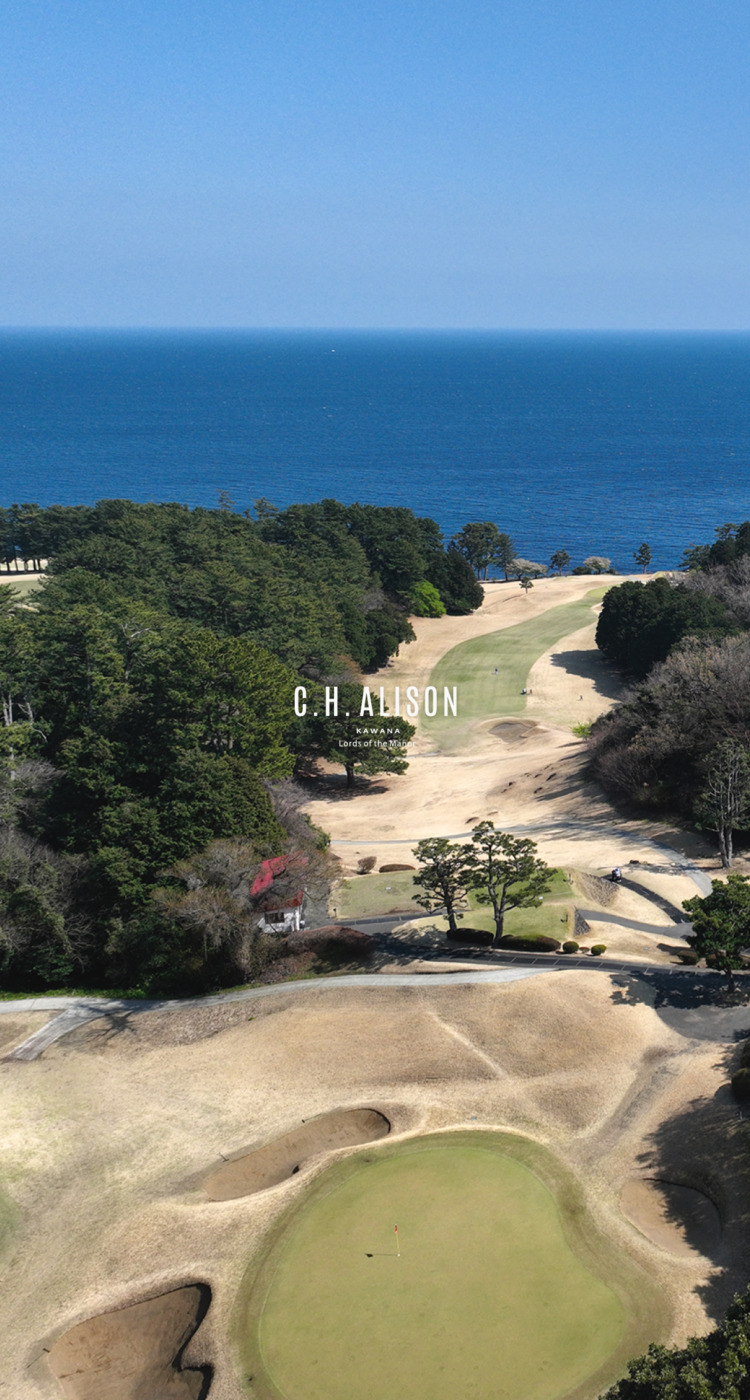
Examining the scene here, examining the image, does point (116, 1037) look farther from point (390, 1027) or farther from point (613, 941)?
point (613, 941)

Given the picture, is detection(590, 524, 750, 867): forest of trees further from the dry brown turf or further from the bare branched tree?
the dry brown turf

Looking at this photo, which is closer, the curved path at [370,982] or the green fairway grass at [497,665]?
the curved path at [370,982]

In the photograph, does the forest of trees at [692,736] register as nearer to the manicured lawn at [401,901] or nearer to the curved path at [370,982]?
the manicured lawn at [401,901]

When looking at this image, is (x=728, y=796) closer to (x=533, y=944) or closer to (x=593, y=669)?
(x=533, y=944)

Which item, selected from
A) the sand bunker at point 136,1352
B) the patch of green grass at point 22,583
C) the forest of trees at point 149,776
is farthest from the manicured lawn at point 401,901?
the patch of green grass at point 22,583

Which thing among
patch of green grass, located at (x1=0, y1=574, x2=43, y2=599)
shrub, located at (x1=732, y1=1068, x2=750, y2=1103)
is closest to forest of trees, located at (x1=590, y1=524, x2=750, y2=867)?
shrub, located at (x1=732, y1=1068, x2=750, y2=1103)
